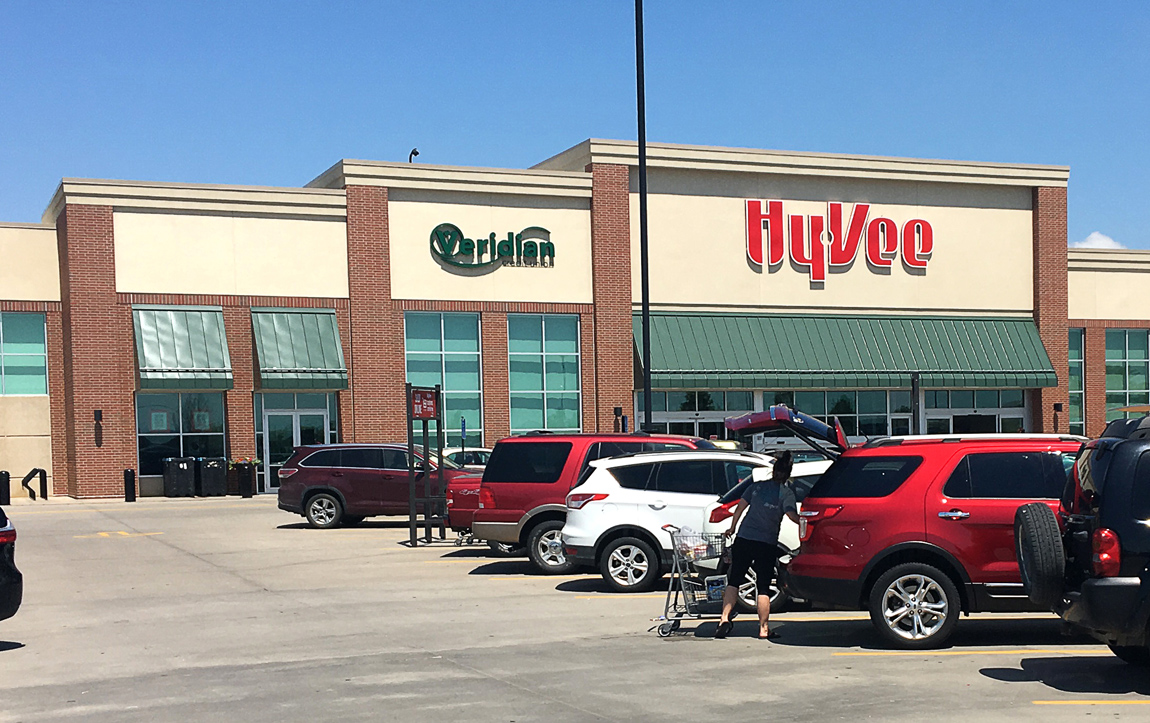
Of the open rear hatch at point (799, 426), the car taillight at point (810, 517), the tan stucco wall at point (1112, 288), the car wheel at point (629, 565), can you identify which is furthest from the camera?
the tan stucco wall at point (1112, 288)

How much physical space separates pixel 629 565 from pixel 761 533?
375cm

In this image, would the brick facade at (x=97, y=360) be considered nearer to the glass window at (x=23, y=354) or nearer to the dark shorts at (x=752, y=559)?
the glass window at (x=23, y=354)

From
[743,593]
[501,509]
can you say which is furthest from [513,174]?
[743,593]

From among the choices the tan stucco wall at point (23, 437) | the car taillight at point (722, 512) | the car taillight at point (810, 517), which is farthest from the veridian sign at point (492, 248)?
the car taillight at point (810, 517)

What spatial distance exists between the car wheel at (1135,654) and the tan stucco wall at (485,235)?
28.8 meters

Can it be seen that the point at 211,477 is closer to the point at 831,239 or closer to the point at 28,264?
the point at 28,264

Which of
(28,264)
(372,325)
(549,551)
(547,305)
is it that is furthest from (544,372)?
(549,551)

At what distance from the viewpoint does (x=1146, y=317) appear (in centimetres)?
4512

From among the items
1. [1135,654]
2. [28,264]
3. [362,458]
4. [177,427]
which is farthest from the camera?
[28,264]

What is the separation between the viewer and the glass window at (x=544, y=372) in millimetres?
38094

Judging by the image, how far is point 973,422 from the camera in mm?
42969

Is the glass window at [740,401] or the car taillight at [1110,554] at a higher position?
the car taillight at [1110,554]

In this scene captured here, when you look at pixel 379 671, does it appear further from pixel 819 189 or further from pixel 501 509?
pixel 819 189

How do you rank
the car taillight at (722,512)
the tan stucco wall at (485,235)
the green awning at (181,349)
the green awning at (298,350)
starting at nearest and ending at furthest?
the car taillight at (722,512), the green awning at (181,349), the green awning at (298,350), the tan stucco wall at (485,235)
